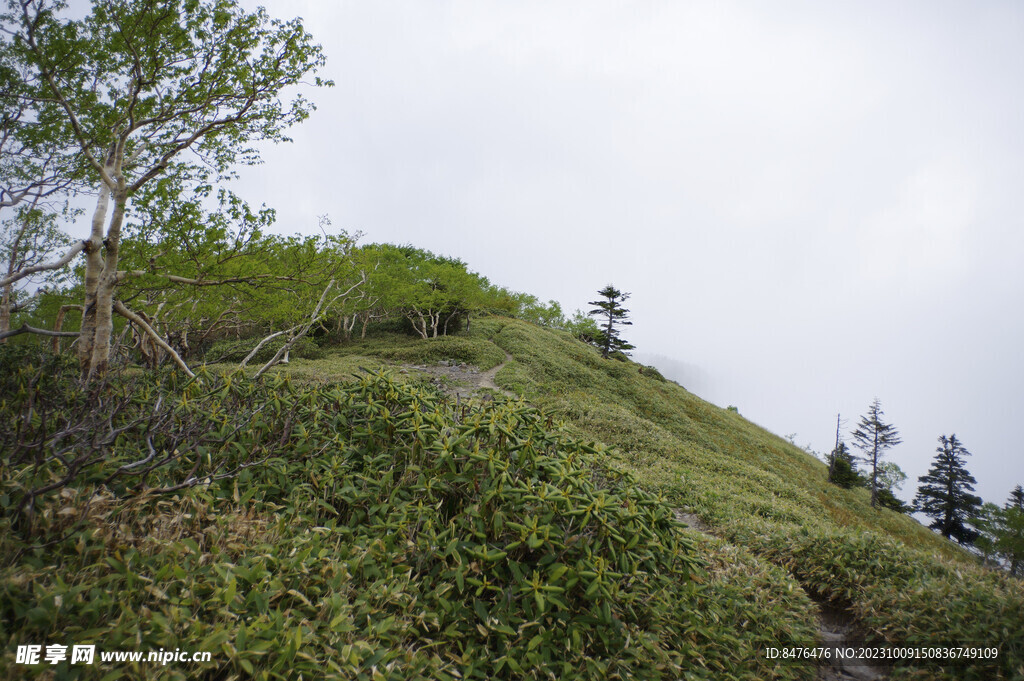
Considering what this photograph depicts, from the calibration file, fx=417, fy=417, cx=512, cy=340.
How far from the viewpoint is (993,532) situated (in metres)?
26.9

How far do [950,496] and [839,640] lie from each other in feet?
148

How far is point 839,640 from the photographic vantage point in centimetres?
507

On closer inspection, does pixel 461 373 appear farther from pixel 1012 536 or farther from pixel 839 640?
pixel 1012 536

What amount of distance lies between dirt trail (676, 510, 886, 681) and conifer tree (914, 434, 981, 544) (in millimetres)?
43564

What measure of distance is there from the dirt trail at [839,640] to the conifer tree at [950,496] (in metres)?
43.6

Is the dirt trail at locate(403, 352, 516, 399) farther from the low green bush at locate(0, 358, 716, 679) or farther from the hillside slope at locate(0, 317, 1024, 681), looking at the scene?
the low green bush at locate(0, 358, 716, 679)

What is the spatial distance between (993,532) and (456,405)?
40.2m

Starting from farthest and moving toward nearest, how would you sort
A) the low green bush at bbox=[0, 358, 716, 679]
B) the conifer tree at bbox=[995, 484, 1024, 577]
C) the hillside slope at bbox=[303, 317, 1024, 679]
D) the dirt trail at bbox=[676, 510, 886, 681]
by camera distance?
the conifer tree at bbox=[995, 484, 1024, 577]
the dirt trail at bbox=[676, 510, 886, 681]
the hillside slope at bbox=[303, 317, 1024, 679]
the low green bush at bbox=[0, 358, 716, 679]

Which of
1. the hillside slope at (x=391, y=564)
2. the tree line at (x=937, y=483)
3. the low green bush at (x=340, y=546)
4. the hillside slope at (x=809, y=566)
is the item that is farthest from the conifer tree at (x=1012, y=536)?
the low green bush at (x=340, y=546)

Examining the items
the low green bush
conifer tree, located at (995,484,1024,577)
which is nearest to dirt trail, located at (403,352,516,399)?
the low green bush

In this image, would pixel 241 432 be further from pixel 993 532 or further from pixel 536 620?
pixel 993 532

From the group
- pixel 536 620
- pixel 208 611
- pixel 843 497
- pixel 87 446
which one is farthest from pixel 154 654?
pixel 843 497

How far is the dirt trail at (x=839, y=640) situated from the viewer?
439 cm

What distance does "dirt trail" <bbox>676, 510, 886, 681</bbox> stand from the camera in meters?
4.39
